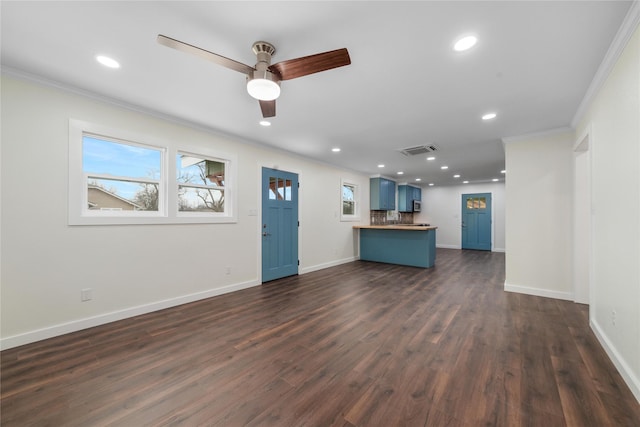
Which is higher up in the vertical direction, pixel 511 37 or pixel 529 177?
pixel 511 37

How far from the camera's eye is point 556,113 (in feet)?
10.2

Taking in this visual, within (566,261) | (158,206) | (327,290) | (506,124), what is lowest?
(327,290)

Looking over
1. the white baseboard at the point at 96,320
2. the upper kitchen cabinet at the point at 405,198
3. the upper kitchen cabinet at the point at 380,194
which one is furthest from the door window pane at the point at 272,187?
the upper kitchen cabinet at the point at 405,198

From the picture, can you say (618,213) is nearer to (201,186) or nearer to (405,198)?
(201,186)

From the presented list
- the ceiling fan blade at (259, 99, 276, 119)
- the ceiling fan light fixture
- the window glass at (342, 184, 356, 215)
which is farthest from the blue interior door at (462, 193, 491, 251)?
the ceiling fan light fixture

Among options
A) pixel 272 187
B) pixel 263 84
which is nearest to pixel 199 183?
pixel 272 187

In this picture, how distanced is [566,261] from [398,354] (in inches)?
128

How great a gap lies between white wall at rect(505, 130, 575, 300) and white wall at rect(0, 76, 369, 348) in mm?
4472

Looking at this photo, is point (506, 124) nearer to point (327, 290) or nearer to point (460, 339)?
point (460, 339)

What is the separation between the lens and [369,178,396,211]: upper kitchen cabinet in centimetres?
755

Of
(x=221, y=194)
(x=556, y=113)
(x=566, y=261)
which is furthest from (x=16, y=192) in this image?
(x=566, y=261)

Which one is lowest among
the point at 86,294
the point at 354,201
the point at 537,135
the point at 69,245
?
the point at 86,294

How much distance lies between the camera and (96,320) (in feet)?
8.92

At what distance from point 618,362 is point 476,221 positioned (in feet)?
26.3
